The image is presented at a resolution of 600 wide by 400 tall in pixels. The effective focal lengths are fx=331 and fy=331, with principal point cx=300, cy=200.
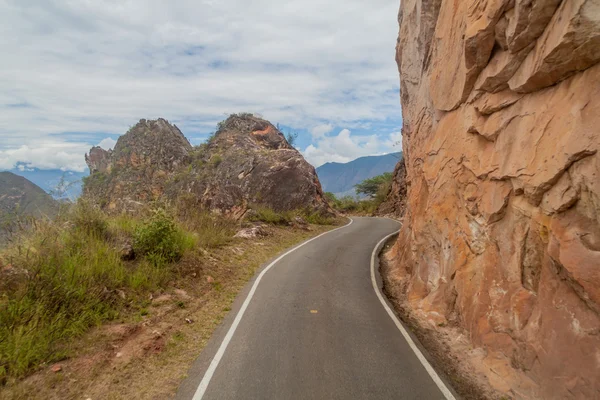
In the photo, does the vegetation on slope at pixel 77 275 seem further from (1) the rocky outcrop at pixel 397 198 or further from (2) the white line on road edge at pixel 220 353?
(1) the rocky outcrop at pixel 397 198

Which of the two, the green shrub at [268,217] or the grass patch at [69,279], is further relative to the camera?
the green shrub at [268,217]

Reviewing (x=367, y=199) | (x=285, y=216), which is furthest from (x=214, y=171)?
(x=367, y=199)

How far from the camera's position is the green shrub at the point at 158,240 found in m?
9.21

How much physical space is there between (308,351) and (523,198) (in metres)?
4.46

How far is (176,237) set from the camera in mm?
10156

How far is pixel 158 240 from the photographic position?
31.1 feet

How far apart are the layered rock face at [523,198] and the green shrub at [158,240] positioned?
6893 mm

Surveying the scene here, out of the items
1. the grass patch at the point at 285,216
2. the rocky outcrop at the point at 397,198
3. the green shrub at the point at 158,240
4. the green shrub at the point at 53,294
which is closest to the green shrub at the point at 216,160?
the grass patch at the point at 285,216

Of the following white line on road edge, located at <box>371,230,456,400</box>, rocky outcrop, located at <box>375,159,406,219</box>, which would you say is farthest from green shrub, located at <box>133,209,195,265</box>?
rocky outcrop, located at <box>375,159,406,219</box>

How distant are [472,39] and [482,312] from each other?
17.7 feet

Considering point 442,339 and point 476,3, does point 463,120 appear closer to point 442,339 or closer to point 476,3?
point 476,3

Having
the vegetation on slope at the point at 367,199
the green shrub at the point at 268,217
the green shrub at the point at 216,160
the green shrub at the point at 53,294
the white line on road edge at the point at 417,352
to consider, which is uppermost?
the green shrub at the point at 216,160

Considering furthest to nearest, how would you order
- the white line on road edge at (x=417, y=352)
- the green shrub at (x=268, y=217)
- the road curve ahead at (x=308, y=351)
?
1. the green shrub at (x=268, y=217)
2. the white line on road edge at (x=417, y=352)
3. the road curve ahead at (x=308, y=351)

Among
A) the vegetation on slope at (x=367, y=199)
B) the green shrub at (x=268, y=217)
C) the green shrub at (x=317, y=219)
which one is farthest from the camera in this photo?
the vegetation on slope at (x=367, y=199)
